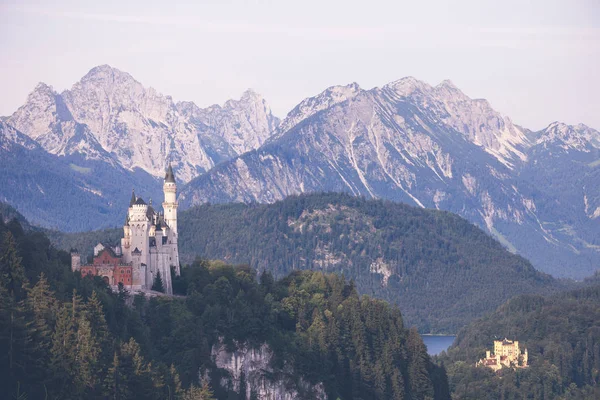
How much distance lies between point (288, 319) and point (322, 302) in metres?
8.48

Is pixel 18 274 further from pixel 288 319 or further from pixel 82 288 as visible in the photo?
pixel 288 319

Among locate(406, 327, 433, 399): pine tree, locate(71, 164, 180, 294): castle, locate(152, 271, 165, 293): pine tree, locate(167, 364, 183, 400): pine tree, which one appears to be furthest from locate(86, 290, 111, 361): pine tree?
locate(406, 327, 433, 399): pine tree

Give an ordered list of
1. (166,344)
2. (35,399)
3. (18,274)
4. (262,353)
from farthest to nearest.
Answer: (262,353), (166,344), (18,274), (35,399)

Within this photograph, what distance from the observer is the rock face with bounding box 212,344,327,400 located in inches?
7067

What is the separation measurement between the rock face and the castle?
11.7m

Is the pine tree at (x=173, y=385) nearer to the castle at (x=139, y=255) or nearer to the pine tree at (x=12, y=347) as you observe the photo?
the pine tree at (x=12, y=347)

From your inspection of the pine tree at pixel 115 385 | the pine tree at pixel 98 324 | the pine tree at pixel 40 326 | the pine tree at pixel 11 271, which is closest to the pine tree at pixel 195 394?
the pine tree at pixel 115 385

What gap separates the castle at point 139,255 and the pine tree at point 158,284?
29 cm

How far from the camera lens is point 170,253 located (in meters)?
188

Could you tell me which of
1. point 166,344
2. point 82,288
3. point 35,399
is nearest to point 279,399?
point 166,344

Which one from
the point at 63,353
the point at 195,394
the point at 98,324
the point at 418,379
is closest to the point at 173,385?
the point at 195,394

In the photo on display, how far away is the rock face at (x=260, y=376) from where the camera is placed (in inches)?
7067

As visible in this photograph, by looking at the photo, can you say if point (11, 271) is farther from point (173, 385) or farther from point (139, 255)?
point (139, 255)

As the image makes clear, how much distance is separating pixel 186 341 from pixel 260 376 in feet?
41.6
